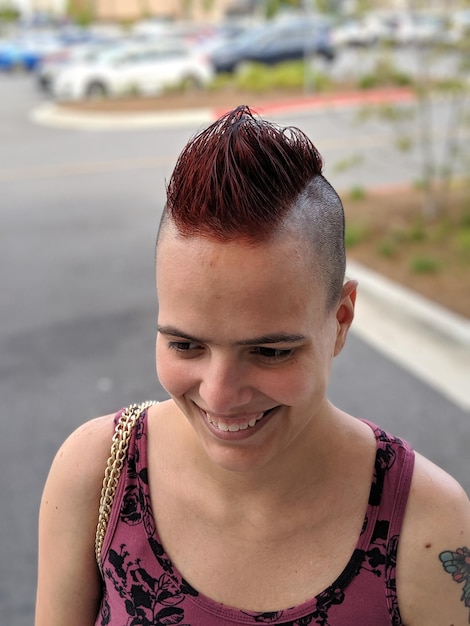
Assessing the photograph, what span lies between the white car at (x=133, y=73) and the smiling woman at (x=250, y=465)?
2141 cm

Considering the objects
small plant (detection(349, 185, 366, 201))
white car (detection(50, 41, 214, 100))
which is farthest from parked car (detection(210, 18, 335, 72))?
small plant (detection(349, 185, 366, 201))

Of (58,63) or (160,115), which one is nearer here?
(160,115)

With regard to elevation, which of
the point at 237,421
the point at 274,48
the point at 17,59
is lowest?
the point at 17,59

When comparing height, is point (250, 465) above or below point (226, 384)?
below

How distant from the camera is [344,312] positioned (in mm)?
1463

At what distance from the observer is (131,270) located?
7.65 metres

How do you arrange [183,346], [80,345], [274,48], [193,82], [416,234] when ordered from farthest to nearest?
[274,48], [193,82], [416,234], [80,345], [183,346]

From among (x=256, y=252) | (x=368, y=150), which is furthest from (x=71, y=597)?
(x=368, y=150)

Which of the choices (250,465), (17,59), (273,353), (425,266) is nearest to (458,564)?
(250,465)

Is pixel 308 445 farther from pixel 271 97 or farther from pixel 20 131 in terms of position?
pixel 271 97

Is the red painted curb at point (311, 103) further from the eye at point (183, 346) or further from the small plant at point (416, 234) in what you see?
the eye at point (183, 346)

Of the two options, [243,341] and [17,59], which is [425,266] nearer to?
[243,341]

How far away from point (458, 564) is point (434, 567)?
45 millimetres

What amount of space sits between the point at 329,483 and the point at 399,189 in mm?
9558
